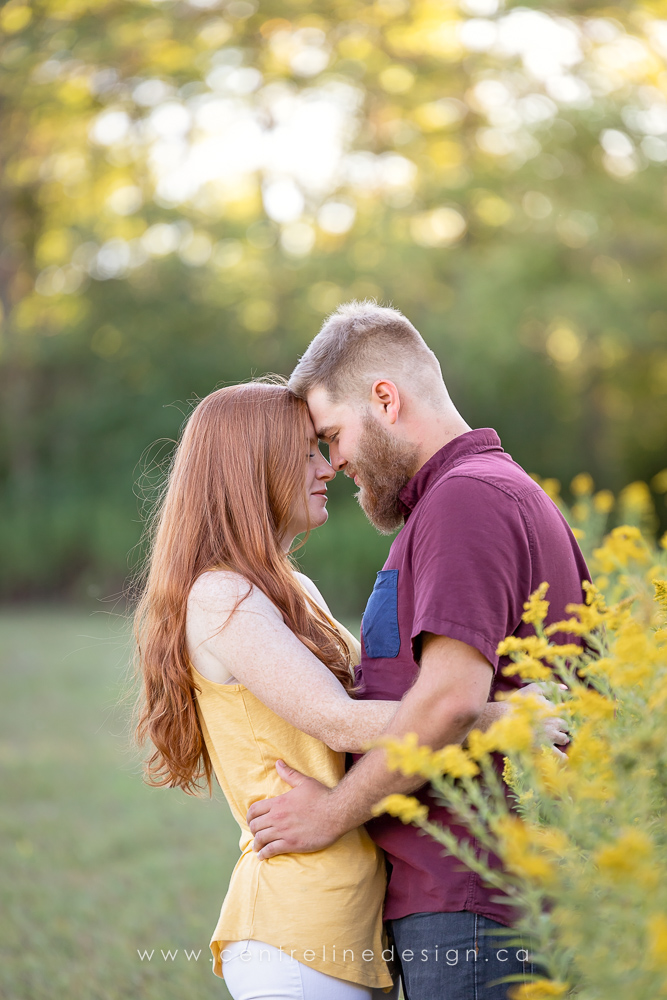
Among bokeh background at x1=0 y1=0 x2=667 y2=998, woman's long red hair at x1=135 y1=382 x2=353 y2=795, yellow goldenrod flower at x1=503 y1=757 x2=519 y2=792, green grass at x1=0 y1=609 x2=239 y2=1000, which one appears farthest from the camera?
bokeh background at x1=0 y1=0 x2=667 y2=998

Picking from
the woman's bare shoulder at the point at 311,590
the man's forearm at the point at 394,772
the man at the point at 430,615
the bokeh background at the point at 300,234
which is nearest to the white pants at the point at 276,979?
the man at the point at 430,615

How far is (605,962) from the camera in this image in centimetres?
89

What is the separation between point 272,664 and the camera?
1.85 metres

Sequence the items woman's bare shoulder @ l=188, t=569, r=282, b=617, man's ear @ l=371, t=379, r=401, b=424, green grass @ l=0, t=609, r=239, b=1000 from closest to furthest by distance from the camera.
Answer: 1. woman's bare shoulder @ l=188, t=569, r=282, b=617
2. man's ear @ l=371, t=379, r=401, b=424
3. green grass @ l=0, t=609, r=239, b=1000

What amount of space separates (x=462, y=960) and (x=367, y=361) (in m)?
1.29

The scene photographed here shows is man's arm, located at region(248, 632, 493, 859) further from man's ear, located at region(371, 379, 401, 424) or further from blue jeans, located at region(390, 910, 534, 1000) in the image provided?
man's ear, located at region(371, 379, 401, 424)

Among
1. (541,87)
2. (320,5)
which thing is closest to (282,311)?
(541,87)

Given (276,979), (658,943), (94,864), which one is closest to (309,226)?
(94,864)

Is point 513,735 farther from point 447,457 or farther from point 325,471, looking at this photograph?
point 325,471

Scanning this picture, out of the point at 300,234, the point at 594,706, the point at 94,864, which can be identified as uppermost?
the point at 594,706

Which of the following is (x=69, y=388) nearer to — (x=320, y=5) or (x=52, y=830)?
(x=320, y=5)

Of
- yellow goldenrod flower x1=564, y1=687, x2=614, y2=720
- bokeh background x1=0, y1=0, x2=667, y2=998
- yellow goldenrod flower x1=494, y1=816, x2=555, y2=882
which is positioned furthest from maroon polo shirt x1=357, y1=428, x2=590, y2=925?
bokeh background x1=0, y1=0, x2=667, y2=998

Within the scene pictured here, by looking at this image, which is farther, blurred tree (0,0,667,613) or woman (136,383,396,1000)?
blurred tree (0,0,667,613)

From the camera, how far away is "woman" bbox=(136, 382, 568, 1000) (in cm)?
181
